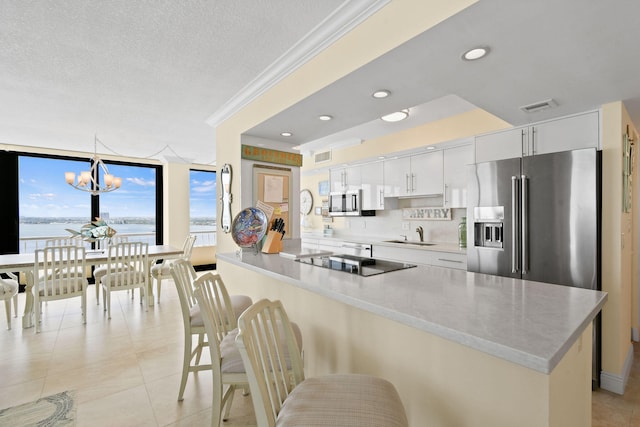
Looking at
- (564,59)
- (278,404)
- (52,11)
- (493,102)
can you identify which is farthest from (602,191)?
(52,11)

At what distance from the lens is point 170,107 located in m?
3.25

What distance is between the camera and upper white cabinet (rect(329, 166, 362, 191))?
4901mm

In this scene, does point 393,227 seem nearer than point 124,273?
No

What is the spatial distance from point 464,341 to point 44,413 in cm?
253

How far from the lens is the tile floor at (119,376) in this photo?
A: 1866mm

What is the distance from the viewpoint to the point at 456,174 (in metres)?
3.55

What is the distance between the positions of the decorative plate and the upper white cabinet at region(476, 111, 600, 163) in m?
2.16

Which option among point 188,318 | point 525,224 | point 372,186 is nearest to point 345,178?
point 372,186

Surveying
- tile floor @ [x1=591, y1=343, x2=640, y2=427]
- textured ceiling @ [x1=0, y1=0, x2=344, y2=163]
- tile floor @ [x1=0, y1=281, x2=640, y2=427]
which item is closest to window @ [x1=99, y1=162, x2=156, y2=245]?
textured ceiling @ [x1=0, y1=0, x2=344, y2=163]

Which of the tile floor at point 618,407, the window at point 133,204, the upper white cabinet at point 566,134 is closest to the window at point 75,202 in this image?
the window at point 133,204

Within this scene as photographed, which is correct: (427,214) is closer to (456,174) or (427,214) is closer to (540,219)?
(456,174)

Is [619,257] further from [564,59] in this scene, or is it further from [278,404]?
[278,404]

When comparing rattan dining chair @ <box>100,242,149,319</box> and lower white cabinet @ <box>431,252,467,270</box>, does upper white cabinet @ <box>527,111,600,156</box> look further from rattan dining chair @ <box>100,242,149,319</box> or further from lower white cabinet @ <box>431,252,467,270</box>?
rattan dining chair @ <box>100,242,149,319</box>

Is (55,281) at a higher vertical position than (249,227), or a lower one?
lower
